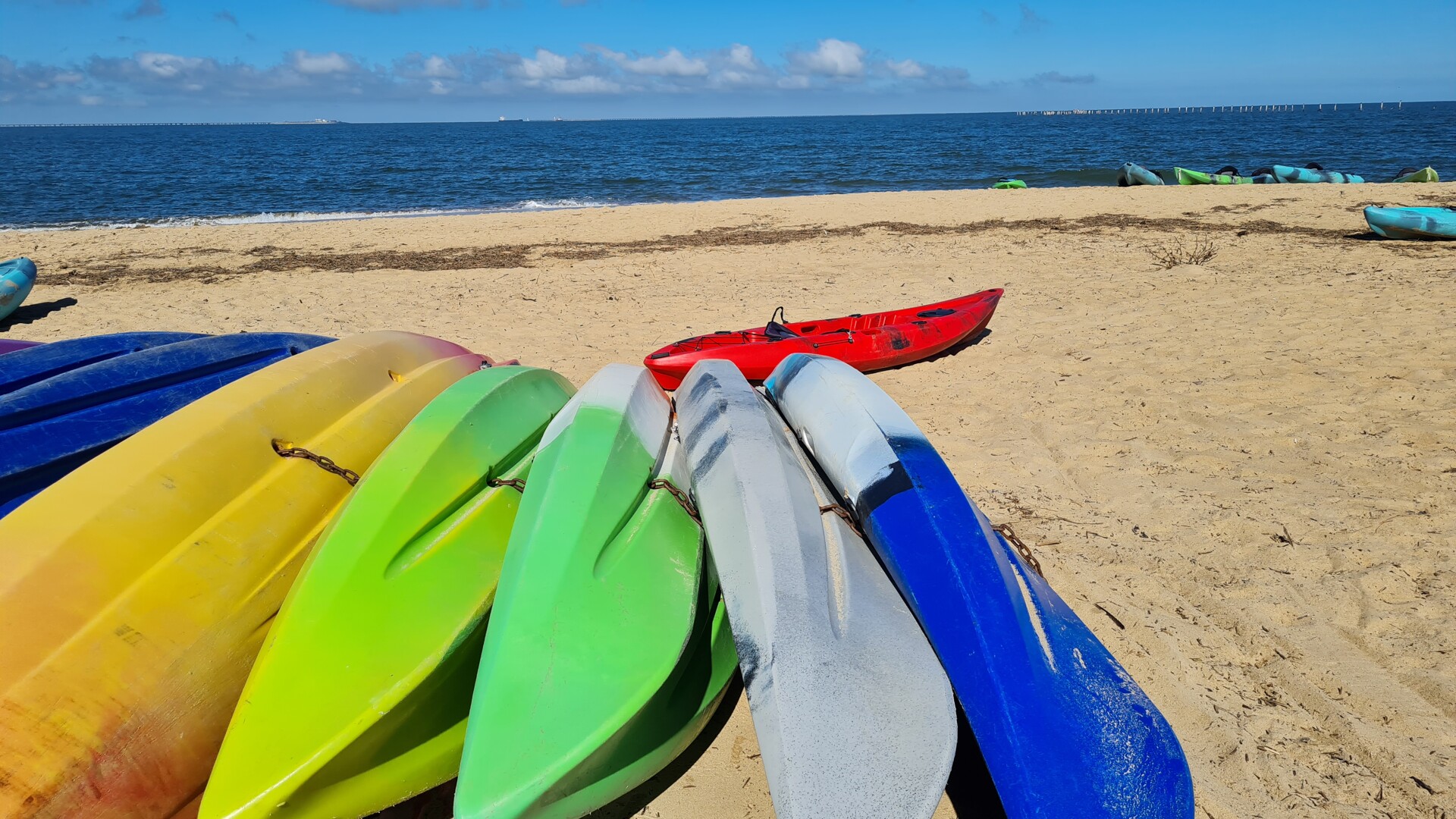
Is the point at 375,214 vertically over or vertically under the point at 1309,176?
under

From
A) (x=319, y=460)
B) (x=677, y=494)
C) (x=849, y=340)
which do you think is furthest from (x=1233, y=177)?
(x=319, y=460)

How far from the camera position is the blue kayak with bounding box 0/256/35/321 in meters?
7.94

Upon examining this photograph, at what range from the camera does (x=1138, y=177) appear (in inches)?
755

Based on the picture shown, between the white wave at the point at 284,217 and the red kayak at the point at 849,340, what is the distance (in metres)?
12.8

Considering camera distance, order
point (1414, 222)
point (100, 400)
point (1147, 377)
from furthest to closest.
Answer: point (1414, 222) < point (1147, 377) < point (100, 400)

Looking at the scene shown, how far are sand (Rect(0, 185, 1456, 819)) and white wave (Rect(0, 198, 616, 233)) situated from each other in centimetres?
373

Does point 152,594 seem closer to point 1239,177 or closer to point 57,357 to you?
point 57,357

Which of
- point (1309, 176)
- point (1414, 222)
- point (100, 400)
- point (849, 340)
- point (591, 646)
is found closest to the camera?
point (591, 646)

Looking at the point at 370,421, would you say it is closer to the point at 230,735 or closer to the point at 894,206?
the point at 230,735

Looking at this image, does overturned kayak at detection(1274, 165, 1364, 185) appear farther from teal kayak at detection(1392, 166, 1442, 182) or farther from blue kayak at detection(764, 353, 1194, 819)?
blue kayak at detection(764, 353, 1194, 819)

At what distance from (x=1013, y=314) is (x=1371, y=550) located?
426cm

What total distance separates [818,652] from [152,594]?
6.50ft

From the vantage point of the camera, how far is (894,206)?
14562mm

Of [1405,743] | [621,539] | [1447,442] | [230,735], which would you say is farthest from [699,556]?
[1447,442]
